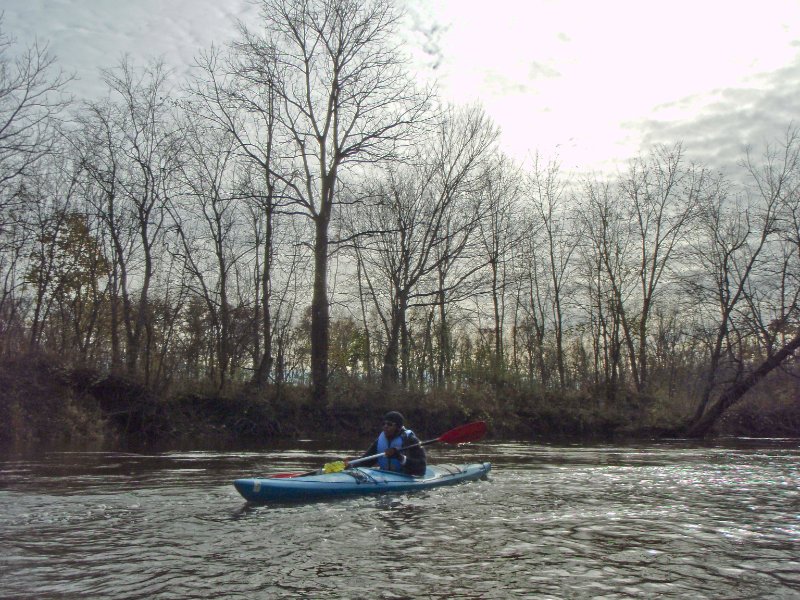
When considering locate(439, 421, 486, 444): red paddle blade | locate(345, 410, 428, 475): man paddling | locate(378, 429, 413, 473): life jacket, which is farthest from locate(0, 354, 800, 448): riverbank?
locate(345, 410, 428, 475): man paddling

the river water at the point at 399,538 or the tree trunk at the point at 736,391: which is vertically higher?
the tree trunk at the point at 736,391

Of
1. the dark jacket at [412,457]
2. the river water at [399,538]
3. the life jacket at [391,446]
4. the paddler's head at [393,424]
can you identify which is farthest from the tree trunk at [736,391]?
the paddler's head at [393,424]

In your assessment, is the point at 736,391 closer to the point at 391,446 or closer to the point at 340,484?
the point at 391,446

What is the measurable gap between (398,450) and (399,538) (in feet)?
11.8

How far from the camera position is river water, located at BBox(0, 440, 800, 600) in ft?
16.9

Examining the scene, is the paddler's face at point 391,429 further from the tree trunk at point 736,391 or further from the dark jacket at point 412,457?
the tree trunk at point 736,391

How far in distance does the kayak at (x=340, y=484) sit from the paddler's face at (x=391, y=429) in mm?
683

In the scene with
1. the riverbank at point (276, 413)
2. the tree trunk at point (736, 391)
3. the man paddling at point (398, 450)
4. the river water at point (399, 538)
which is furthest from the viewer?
the tree trunk at point (736, 391)

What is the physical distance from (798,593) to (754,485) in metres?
6.48

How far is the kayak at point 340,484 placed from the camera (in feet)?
27.7

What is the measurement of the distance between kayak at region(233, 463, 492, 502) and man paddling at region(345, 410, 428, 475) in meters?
0.19

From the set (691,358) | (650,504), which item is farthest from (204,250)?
(691,358)

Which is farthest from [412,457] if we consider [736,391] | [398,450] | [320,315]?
[736,391]

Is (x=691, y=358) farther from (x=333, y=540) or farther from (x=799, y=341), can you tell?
(x=333, y=540)
